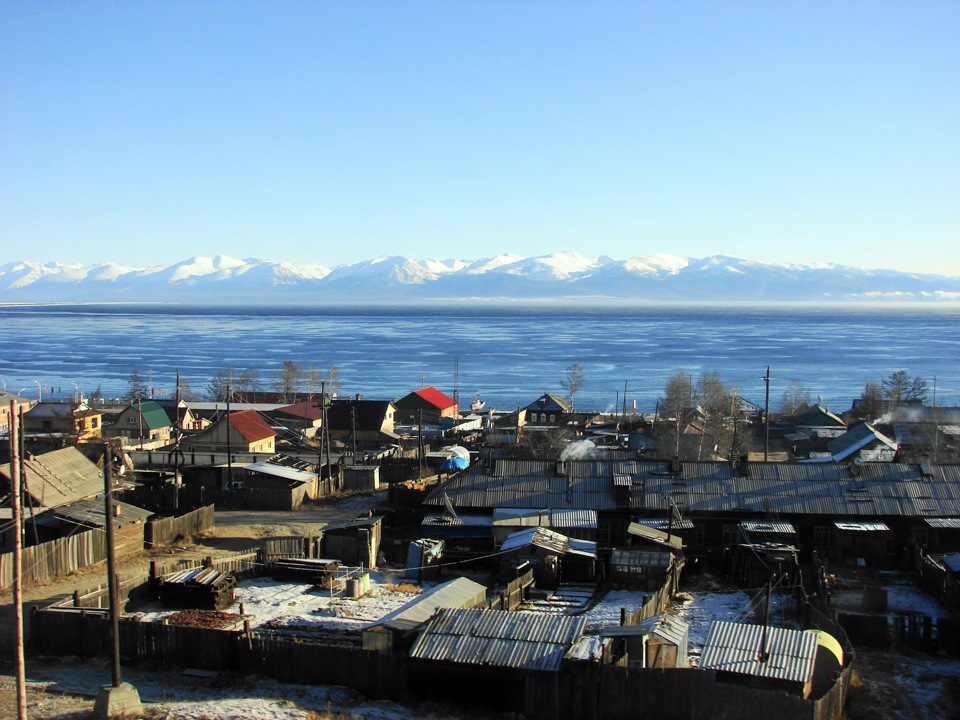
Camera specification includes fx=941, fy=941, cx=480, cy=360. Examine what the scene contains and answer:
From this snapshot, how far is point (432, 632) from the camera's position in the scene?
14.9 metres

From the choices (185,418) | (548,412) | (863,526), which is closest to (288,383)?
(185,418)

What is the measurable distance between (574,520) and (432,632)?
10.0 metres

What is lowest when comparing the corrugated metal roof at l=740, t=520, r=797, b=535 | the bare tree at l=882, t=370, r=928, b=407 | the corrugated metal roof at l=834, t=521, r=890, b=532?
the bare tree at l=882, t=370, r=928, b=407

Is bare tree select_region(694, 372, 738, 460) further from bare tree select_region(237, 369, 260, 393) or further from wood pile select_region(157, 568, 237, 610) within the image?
bare tree select_region(237, 369, 260, 393)

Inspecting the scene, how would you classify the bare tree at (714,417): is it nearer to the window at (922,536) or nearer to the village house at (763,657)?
the window at (922,536)

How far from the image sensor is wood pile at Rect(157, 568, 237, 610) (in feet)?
61.9

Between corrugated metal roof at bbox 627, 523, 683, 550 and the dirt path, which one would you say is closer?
the dirt path

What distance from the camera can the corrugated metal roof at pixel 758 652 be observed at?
1366 cm

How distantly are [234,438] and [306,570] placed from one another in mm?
23239

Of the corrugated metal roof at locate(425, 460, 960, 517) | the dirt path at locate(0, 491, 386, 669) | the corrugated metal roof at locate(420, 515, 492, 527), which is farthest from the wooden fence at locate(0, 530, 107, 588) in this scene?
the corrugated metal roof at locate(425, 460, 960, 517)

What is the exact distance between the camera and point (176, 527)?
25766mm

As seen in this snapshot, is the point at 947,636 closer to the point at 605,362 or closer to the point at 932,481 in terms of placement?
the point at 932,481

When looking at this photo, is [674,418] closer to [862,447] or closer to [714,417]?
[714,417]

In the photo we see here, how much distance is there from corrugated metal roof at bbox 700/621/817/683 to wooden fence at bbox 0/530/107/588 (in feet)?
47.8
